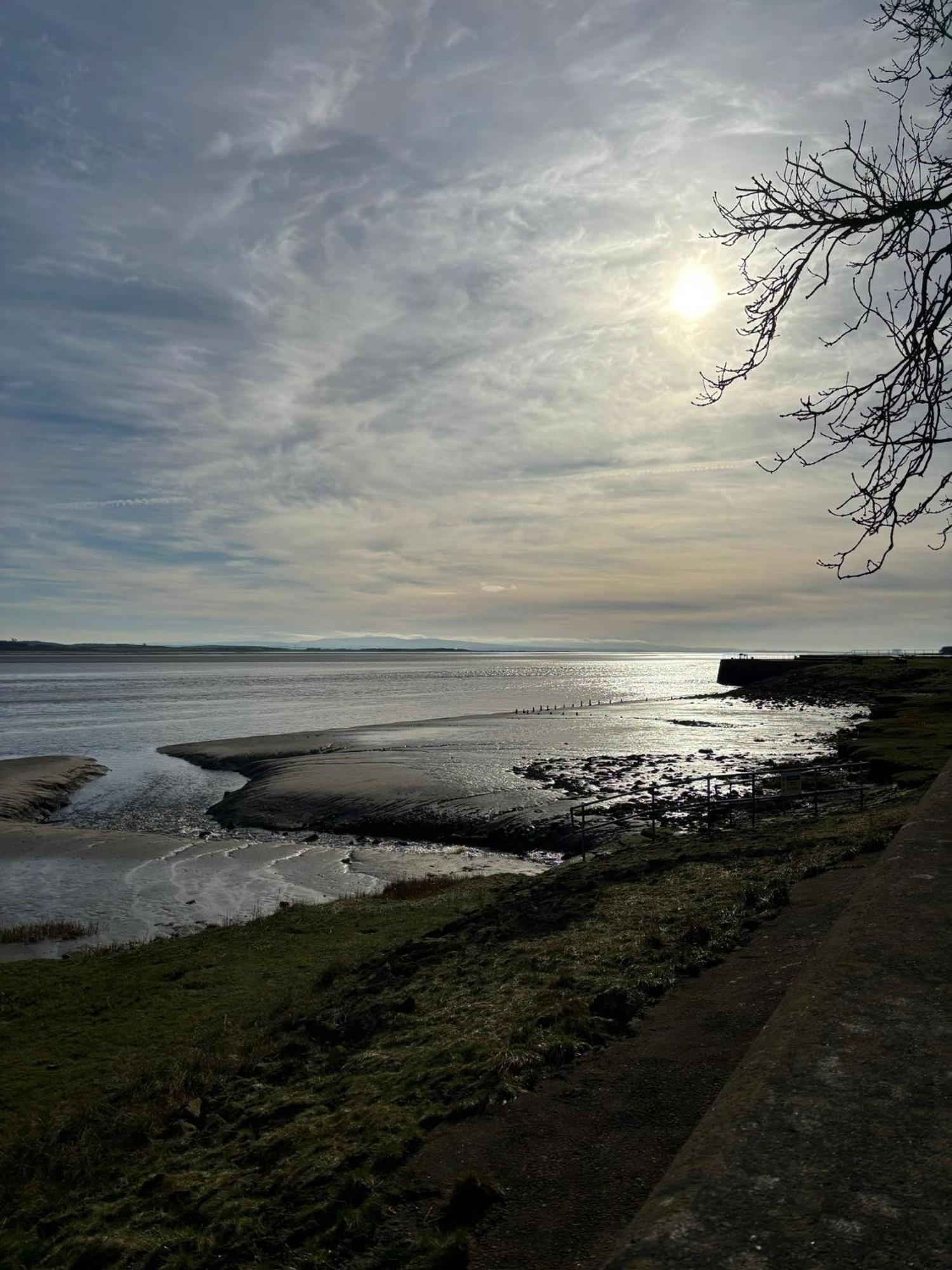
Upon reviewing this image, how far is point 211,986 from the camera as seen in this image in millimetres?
13344

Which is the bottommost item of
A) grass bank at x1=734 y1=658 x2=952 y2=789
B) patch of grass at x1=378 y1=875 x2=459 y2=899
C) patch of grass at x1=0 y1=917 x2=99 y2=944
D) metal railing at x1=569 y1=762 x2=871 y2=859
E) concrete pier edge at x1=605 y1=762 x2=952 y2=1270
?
patch of grass at x1=0 y1=917 x2=99 y2=944

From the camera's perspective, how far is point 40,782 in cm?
3959

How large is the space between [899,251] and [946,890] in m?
5.40

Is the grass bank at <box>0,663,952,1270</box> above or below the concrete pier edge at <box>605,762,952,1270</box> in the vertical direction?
below

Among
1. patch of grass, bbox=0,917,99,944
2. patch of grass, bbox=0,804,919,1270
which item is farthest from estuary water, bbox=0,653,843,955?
patch of grass, bbox=0,804,919,1270

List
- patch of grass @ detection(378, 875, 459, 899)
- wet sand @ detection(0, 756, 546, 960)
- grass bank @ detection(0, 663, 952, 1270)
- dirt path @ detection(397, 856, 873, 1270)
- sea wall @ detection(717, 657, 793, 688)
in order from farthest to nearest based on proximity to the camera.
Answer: sea wall @ detection(717, 657, 793, 688) < patch of grass @ detection(378, 875, 459, 899) < wet sand @ detection(0, 756, 546, 960) < grass bank @ detection(0, 663, 952, 1270) < dirt path @ detection(397, 856, 873, 1270)

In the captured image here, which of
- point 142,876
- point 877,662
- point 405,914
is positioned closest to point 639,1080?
point 405,914

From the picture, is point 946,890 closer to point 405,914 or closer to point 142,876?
point 405,914

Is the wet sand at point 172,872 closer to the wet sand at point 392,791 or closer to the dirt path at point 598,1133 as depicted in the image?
the wet sand at point 392,791

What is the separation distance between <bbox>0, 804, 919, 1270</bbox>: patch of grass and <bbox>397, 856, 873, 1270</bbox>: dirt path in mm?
260

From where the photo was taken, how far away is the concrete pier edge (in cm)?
213

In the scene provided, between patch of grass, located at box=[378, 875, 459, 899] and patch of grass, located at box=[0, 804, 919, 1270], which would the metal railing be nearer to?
patch of grass, located at box=[378, 875, 459, 899]

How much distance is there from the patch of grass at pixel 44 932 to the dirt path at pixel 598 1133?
15.7 m

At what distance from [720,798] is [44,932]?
22867 mm
